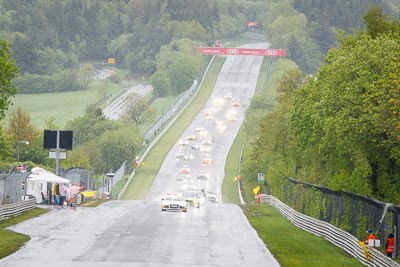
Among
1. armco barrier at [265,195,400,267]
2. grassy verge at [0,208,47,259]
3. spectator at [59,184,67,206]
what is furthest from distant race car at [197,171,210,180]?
grassy verge at [0,208,47,259]

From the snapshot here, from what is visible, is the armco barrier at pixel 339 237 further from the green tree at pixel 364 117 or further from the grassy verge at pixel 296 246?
the green tree at pixel 364 117

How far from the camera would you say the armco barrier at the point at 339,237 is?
4147 cm

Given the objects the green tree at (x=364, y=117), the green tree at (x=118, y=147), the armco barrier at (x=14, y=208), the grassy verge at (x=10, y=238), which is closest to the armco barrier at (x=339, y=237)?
the green tree at (x=364, y=117)

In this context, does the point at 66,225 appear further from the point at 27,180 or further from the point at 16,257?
the point at 27,180

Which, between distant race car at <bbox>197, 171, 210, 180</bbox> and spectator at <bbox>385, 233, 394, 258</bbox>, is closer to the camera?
spectator at <bbox>385, 233, 394, 258</bbox>

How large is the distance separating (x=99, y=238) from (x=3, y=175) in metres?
19.2

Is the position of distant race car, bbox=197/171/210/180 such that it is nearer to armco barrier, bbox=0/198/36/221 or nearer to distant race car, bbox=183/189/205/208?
distant race car, bbox=183/189/205/208

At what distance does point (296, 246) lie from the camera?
51.6 metres

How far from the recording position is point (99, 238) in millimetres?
51250

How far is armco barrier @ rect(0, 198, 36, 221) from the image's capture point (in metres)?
62.7

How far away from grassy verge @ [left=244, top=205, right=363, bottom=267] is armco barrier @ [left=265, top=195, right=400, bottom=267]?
306 millimetres

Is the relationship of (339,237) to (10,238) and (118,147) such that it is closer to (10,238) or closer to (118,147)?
(10,238)

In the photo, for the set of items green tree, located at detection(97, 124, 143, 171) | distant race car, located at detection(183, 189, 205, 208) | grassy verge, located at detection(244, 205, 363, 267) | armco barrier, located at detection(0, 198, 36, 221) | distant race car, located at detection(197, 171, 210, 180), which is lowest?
grassy verge, located at detection(244, 205, 363, 267)

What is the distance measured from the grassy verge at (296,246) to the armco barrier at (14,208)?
13.7 metres
